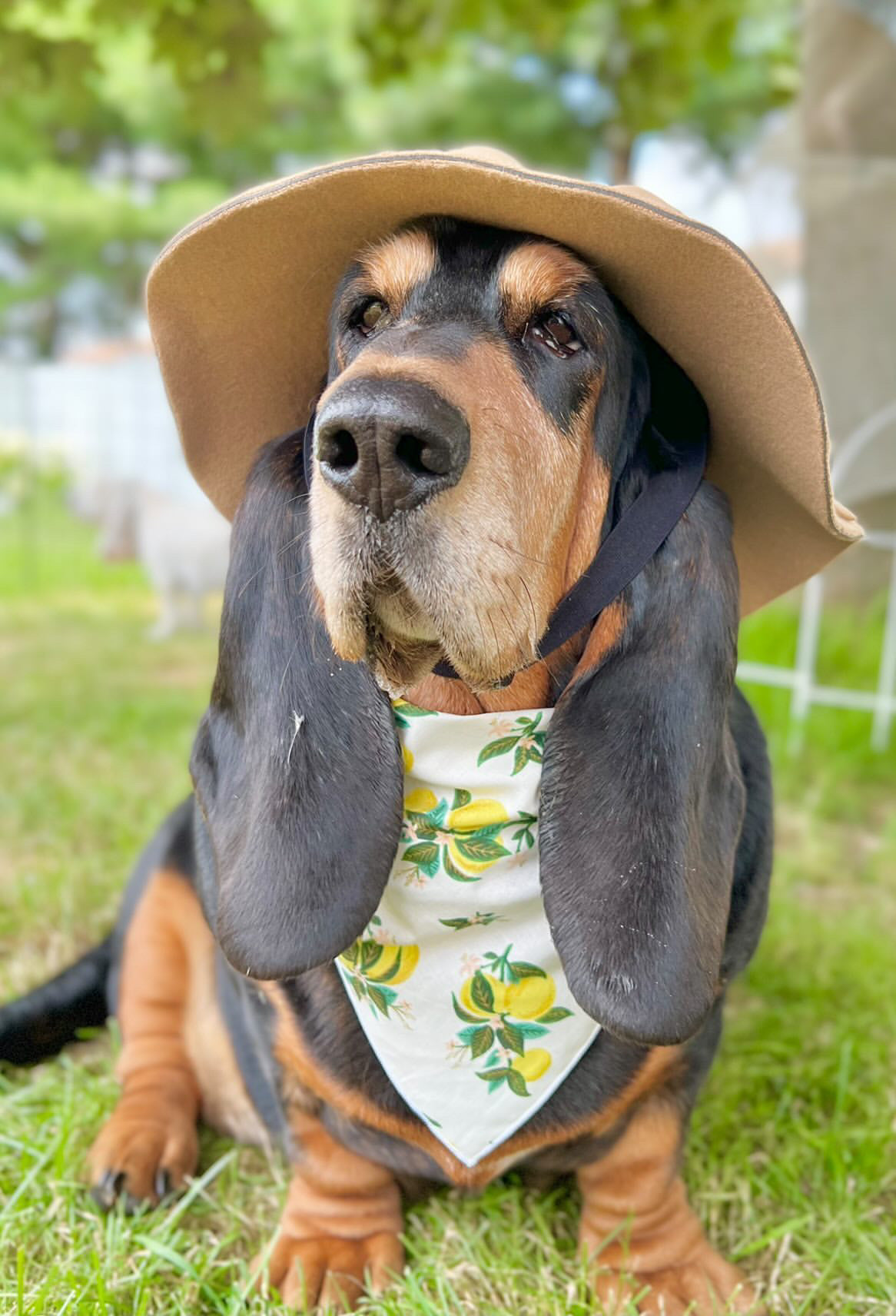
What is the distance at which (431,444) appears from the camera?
1.34 meters

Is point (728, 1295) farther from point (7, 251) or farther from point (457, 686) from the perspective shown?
point (7, 251)

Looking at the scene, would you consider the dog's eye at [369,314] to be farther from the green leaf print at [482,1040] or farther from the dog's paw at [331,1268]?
Answer: the dog's paw at [331,1268]

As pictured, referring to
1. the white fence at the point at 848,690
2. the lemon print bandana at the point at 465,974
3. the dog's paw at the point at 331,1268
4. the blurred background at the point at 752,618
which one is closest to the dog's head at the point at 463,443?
the lemon print bandana at the point at 465,974

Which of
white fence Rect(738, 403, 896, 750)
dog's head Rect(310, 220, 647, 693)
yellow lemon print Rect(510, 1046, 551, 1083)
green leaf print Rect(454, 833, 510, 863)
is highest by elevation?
dog's head Rect(310, 220, 647, 693)

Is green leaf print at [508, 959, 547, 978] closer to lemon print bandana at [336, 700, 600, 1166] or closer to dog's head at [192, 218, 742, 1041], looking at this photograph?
lemon print bandana at [336, 700, 600, 1166]

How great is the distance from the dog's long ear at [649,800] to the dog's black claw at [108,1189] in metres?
1.02

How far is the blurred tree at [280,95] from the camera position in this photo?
4.39 metres

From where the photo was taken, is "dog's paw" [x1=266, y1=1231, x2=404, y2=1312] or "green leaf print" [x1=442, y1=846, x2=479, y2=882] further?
"dog's paw" [x1=266, y1=1231, x2=404, y2=1312]

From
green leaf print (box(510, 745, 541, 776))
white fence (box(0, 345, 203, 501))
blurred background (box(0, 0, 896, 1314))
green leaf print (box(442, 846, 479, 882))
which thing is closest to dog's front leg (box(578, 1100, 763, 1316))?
blurred background (box(0, 0, 896, 1314))

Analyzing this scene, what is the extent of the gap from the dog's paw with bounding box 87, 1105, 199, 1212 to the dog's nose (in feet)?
4.57

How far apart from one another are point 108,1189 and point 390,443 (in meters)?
1.51

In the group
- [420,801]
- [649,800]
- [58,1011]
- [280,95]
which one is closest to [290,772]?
[420,801]

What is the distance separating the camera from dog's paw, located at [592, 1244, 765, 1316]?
1811 millimetres

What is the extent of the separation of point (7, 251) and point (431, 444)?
25344 mm
